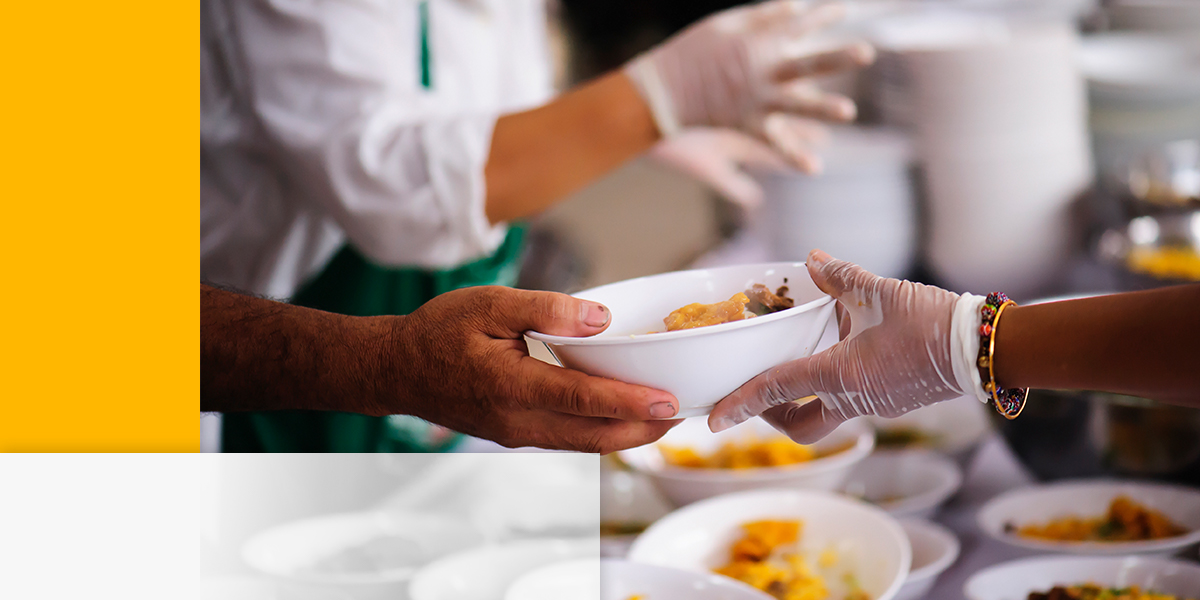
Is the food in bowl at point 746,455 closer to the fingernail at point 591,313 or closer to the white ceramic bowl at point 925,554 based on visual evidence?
the white ceramic bowl at point 925,554

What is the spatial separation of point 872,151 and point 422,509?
121 cm

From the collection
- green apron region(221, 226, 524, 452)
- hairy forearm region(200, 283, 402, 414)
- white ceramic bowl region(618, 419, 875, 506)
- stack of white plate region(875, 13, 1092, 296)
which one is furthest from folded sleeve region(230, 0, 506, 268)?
stack of white plate region(875, 13, 1092, 296)

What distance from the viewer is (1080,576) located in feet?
3.43

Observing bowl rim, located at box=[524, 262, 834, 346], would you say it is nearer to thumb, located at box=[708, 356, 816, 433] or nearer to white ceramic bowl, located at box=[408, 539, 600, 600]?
thumb, located at box=[708, 356, 816, 433]

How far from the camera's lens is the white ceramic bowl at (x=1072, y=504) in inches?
44.3

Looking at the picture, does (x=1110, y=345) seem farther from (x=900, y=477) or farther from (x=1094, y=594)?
(x=900, y=477)

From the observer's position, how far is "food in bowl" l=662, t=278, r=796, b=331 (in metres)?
0.77

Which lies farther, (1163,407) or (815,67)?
(815,67)

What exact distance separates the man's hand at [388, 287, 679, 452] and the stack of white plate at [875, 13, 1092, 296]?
124 cm

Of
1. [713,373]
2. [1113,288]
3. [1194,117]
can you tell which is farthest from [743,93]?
[1194,117]

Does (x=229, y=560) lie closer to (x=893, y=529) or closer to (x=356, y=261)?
(x=356, y=261)

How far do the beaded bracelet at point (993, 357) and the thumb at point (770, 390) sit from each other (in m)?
0.14

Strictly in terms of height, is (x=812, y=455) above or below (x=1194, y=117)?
below

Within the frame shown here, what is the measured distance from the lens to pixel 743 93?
1.50m
